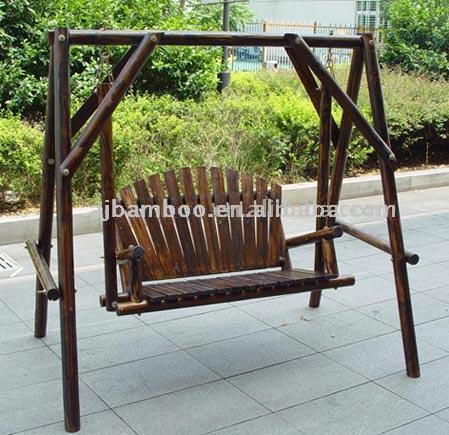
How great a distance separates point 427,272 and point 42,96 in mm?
5190

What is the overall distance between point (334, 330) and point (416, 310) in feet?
2.32

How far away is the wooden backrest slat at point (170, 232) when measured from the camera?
155 inches

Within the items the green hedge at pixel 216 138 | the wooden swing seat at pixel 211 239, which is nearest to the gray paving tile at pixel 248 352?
the wooden swing seat at pixel 211 239

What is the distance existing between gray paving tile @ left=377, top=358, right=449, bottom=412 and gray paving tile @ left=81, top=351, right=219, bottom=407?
36.5 inches

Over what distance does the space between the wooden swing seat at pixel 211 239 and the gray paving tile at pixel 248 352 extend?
42 centimetres

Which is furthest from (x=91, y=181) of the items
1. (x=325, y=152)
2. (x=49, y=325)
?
(x=325, y=152)

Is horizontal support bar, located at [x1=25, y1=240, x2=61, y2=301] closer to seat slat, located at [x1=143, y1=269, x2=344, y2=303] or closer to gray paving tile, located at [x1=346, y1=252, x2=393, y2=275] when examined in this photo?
seat slat, located at [x1=143, y1=269, x2=344, y2=303]

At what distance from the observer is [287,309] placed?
15.3 feet

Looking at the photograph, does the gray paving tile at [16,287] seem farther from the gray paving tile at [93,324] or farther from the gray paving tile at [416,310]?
the gray paving tile at [416,310]

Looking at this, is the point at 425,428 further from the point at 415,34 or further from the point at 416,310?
the point at 415,34

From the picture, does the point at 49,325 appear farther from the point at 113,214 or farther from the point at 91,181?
the point at 91,181

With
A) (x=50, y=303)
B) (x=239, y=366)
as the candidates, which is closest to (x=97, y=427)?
(x=239, y=366)

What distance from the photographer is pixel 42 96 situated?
8570mm

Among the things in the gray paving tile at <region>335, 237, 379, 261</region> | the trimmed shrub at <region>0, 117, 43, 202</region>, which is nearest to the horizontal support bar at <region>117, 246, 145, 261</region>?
the gray paving tile at <region>335, 237, 379, 261</region>
